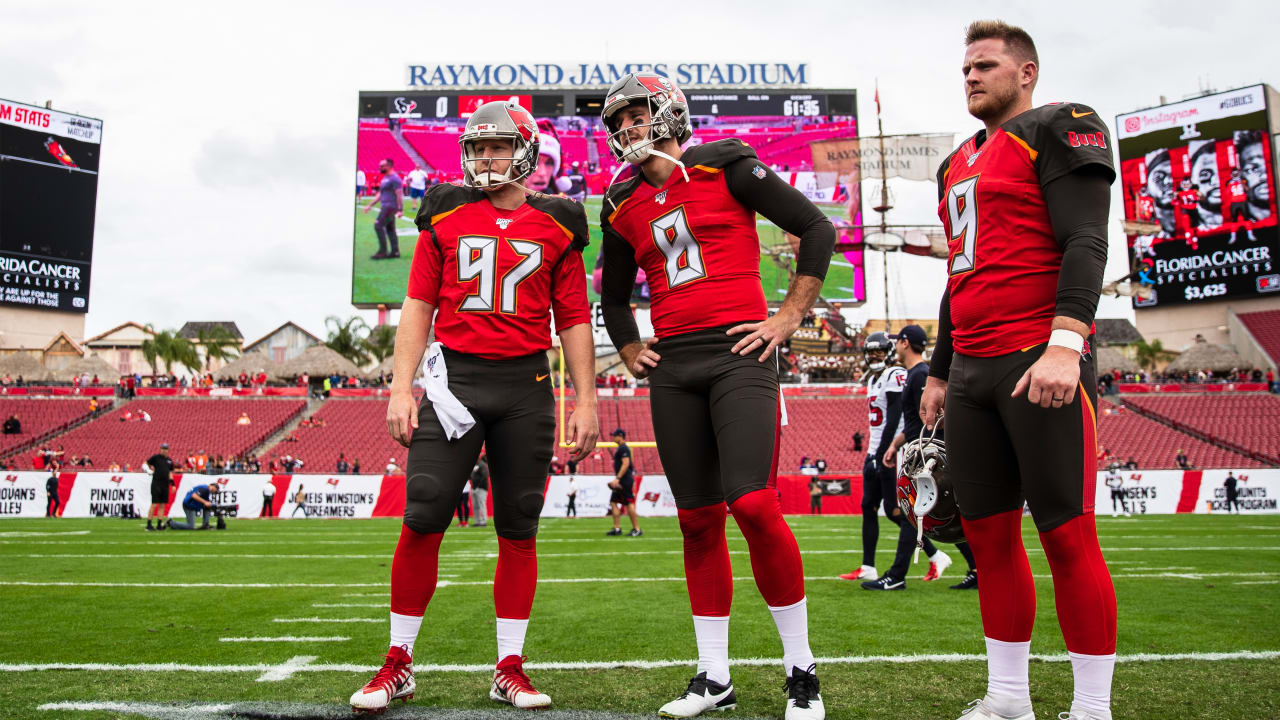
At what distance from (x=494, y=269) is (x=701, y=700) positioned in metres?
1.73

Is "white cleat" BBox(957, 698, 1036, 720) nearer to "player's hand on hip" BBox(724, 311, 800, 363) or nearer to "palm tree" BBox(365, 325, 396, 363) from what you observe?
"player's hand on hip" BBox(724, 311, 800, 363)

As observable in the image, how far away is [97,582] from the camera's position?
24.2 feet

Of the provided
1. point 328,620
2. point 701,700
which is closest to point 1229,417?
point 328,620

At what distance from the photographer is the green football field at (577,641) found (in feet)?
10.3

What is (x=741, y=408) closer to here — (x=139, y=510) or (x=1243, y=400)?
(x=139, y=510)

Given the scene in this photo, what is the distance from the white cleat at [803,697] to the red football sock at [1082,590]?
77 centimetres

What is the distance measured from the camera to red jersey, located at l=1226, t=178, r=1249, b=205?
42.8m

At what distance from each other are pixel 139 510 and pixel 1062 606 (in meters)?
21.1

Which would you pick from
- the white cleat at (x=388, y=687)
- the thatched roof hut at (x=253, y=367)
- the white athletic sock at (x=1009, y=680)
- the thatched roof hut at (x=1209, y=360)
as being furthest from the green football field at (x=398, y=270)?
the white athletic sock at (x=1009, y=680)

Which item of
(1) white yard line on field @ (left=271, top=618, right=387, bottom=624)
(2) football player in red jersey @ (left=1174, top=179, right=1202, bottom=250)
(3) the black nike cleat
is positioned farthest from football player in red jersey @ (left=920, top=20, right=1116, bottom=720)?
(2) football player in red jersey @ (left=1174, top=179, right=1202, bottom=250)

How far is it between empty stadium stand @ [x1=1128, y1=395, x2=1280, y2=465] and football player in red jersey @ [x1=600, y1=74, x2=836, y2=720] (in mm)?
30741

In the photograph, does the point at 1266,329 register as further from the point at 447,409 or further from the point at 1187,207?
the point at 447,409

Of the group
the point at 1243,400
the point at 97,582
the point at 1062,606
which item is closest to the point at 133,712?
the point at 1062,606

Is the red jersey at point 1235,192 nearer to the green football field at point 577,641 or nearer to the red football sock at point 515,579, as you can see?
the green football field at point 577,641
